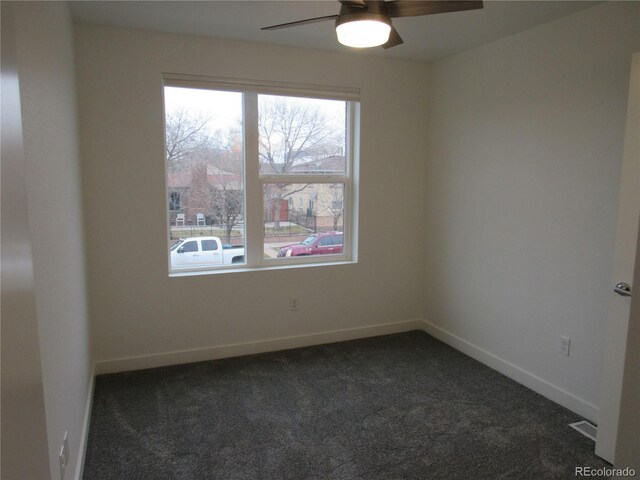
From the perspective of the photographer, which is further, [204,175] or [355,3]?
[204,175]

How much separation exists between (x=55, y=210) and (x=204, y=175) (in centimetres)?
167

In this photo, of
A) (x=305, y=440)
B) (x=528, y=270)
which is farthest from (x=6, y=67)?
(x=528, y=270)

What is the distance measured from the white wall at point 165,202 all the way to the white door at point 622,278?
1993 millimetres

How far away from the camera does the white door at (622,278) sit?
2148 mm

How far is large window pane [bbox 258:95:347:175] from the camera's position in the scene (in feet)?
11.9

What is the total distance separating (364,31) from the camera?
6.39 feet

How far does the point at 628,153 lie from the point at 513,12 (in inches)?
45.8

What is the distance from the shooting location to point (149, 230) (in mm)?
3254

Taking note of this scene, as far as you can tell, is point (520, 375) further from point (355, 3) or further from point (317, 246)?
point (355, 3)

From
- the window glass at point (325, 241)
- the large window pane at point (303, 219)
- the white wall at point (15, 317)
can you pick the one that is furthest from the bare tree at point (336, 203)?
the white wall at point (15, 317)

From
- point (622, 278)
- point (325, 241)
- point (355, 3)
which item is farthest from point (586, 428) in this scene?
point (355, 3)

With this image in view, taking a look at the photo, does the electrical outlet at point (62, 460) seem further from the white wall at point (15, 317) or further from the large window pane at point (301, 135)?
the large window pane at point (301, 135)

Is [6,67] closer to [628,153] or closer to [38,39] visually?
[38,39]

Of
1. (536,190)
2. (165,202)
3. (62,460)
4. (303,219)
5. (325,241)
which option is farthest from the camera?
(325,241)
